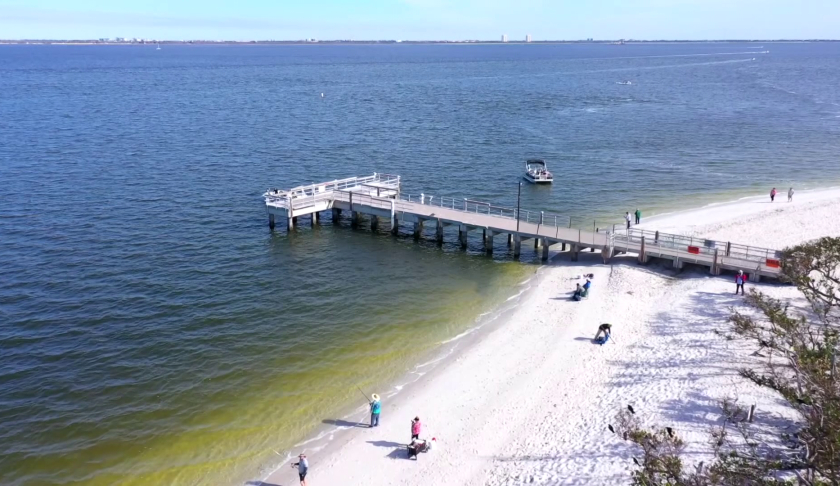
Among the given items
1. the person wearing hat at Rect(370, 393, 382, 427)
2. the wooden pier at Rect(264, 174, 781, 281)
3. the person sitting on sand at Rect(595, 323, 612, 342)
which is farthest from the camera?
the wooden pier at Rect(264, 174, 781, 281)

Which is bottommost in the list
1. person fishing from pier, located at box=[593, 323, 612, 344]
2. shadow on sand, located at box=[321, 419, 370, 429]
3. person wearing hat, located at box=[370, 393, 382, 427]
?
shadow on sand, located at box=[321, 419, 370, 429]

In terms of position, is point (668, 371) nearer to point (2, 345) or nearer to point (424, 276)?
point (424, 276)

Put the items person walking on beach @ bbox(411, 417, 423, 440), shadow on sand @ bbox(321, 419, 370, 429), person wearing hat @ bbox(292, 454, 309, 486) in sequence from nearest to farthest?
person wearing hat @ bbox(292, 454, 309, 486) < person walking on beach @ bbox(411, 417, 423, 440) < shadow on sand @ bbox(321, 419, 370, 429)

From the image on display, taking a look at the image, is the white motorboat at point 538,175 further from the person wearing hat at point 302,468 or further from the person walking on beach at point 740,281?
the person wearing hat at point 302,468

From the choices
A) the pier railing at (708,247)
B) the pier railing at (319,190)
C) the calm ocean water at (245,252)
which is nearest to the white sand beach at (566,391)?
the pier railing at (708,247)

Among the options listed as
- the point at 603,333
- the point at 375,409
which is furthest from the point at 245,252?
the point at 603,333

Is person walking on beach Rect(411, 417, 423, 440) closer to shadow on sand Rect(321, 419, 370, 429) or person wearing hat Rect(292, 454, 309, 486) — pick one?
shadow on sand Rect(321, 419, 370, 429)

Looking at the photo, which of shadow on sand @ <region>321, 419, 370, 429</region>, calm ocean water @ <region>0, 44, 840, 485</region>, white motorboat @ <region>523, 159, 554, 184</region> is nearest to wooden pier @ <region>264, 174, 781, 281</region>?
calm ocean water @ <region>0, 44, 840, 485</region>
